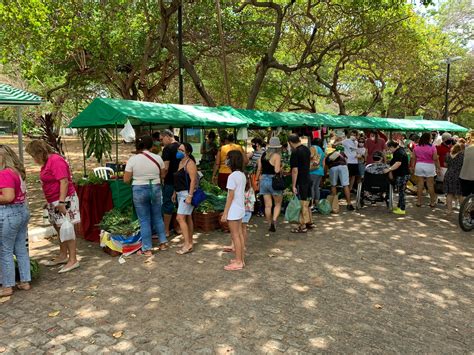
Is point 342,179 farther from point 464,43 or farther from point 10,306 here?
point 464,43

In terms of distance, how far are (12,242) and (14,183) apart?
2.27 ft

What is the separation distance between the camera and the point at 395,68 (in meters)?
17.2

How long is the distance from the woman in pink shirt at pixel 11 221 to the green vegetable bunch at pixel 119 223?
4.92 ft

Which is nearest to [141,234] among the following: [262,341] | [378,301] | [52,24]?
[262,341]

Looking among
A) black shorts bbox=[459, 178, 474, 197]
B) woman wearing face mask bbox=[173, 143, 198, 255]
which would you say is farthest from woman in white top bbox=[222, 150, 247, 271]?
black shorts bbox=[459, 178, 474, 197]

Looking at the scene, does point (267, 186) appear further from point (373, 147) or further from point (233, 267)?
point (373, 147)

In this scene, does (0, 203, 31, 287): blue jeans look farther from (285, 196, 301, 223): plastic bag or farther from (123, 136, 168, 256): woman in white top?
(285, 196, 301, 223): plastic bag

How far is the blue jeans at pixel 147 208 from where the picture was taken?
546 cm

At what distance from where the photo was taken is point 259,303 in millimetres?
4078

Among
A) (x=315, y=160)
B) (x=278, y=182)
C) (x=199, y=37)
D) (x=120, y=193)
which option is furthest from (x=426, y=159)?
(x=199, y=37)

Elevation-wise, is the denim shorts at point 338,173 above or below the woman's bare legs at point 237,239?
above

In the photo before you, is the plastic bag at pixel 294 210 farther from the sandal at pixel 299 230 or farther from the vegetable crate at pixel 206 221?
the vegetable crate at pixel 206 221

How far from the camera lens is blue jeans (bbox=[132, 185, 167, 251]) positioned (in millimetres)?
5465

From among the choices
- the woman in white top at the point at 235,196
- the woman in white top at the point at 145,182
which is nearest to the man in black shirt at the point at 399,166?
the woman in white top at the point at 235,196
